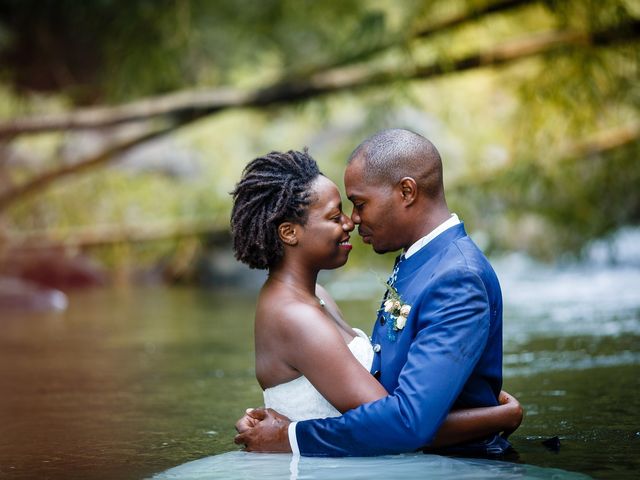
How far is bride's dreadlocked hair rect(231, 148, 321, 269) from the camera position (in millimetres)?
3654

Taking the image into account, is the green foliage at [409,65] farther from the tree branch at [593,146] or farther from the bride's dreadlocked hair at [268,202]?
the bride's dreadlocked hair at [268,202]

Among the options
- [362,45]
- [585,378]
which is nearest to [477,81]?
[362,45]

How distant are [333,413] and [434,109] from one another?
10794 mm

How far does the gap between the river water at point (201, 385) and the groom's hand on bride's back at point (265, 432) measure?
0.24ft

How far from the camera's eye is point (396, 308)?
3.45 metres

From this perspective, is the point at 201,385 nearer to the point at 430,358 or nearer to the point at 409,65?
the point at 430,358

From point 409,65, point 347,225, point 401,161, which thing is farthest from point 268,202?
point 409,65

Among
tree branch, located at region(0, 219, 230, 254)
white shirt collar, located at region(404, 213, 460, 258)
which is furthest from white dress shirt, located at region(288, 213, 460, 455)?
tree branch, located at region(0, 219, 230, 254)

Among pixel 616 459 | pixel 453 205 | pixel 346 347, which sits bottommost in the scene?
pixel 616 459

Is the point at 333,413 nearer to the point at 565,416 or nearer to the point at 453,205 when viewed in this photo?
the point at 565,416

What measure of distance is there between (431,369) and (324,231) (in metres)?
0.75

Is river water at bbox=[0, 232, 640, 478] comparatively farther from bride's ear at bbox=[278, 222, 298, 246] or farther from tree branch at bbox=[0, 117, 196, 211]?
tree branch at bbox=[0, 117, 196, 211]

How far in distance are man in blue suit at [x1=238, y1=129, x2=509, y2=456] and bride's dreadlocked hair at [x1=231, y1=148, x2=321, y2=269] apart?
0.22 meters

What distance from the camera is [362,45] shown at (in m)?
9.41
